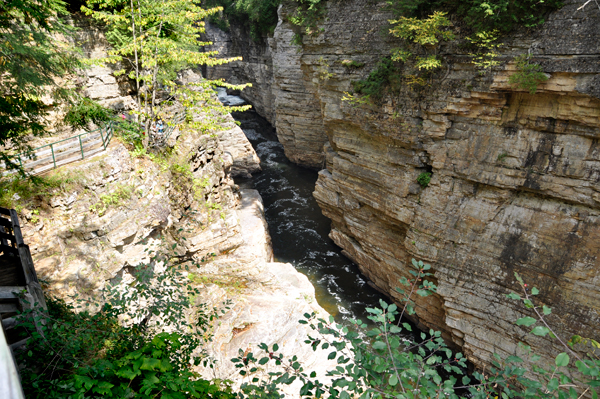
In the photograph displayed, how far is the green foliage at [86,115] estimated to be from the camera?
1205 cm

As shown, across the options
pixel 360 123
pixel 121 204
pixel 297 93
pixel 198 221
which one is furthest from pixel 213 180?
pixel 297 93

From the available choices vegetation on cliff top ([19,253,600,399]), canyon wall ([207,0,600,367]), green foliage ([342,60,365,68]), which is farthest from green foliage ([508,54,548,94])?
vegetation on cliff top ([19,253,600,399])

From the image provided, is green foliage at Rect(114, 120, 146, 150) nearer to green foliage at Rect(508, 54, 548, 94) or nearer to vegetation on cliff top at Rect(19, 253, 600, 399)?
vegetation on cliff top at Rect(19, 253, 600, 399)

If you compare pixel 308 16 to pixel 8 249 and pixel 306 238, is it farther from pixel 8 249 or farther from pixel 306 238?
pixel 8 249

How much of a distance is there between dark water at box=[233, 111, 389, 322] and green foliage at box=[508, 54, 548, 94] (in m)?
9.45

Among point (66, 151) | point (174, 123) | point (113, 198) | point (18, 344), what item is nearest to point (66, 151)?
point (66, 151)

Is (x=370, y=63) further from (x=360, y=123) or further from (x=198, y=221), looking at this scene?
(x=198, y=221)

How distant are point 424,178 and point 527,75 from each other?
483cm

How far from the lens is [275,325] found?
1181cm

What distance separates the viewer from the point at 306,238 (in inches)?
822

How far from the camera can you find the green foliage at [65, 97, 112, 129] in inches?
475

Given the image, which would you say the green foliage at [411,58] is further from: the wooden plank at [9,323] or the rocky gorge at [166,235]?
the wooden plank at [9,323]

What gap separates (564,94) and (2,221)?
14.5m

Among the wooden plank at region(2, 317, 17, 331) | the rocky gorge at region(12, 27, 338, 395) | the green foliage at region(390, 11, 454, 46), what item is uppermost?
the green foliage at region(390, 11, 454, 46)
